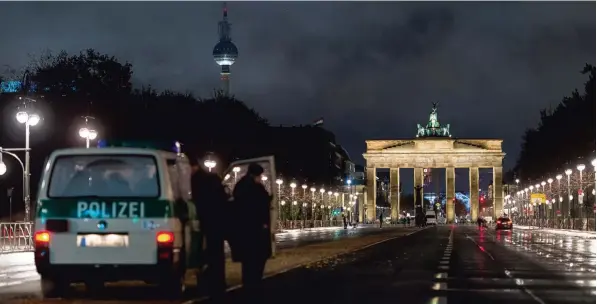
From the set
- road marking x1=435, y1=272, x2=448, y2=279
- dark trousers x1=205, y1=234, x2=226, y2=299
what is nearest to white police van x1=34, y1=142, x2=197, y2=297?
dark trousers x1=205, y1=234, x2=226, y2=299

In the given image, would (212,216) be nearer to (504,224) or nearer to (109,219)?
(109,219)

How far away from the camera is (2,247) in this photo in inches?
1575

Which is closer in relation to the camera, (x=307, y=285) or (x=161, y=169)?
(x=161, y=169)

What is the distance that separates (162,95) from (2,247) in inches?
2771

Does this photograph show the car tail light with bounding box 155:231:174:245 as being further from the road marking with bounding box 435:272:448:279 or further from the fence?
Answer: the fence

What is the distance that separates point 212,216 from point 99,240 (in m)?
1.70

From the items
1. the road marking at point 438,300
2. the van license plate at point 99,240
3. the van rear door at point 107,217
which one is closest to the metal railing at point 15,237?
the van rear door at point 107,217

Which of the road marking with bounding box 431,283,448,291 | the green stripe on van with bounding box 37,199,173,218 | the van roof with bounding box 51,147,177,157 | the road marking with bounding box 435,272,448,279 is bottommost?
the road marking with bounding box 431,283,448,291

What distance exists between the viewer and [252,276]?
53.9 feet

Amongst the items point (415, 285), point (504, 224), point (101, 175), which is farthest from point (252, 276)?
point (504, 224)

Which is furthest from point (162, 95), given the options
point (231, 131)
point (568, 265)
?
point (568, 265)

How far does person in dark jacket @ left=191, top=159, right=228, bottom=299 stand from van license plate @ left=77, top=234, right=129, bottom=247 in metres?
1.39

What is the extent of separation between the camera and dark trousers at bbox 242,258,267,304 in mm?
16219

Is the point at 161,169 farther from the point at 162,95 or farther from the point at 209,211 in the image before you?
the point at 162,95
